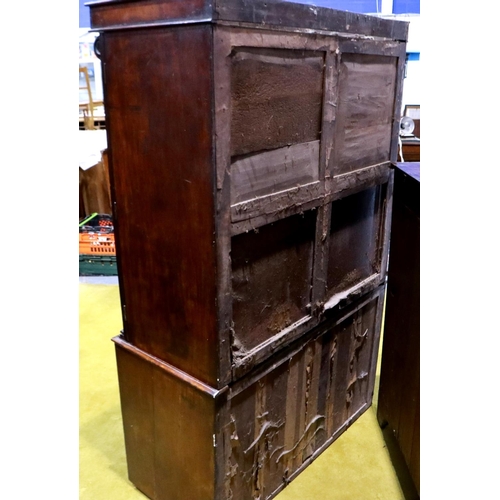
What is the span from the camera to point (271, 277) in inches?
67.5

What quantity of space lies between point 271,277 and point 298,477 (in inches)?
37.1

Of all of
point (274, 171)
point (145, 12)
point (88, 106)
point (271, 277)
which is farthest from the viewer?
point (88, 106)

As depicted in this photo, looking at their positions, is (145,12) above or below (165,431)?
above

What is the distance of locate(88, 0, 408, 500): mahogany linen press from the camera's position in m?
1.33

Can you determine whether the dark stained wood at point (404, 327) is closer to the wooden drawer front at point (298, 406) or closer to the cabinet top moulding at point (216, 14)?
the wooden drawer front at point (298, 406)

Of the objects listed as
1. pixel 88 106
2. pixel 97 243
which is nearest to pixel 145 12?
pixel 97 243

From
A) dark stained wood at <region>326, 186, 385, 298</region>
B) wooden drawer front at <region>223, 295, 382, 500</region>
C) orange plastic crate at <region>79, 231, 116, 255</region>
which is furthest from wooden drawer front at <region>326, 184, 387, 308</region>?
orange plastic crate at <region>79, 231, 116, 255</region>

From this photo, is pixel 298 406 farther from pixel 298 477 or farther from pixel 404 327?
pixel 404 327

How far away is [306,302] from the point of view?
6.16 feet

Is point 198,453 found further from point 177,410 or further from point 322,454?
point 322,454

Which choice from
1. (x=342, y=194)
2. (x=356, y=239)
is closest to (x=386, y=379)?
(x=356, y=239)

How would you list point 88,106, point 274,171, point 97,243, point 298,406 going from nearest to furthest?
A: point 274,171
point 298,406
point 97,243
point 88,106

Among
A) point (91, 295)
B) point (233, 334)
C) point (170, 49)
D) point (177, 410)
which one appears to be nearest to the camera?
point (170, 49)

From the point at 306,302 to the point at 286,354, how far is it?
209 millimetres
